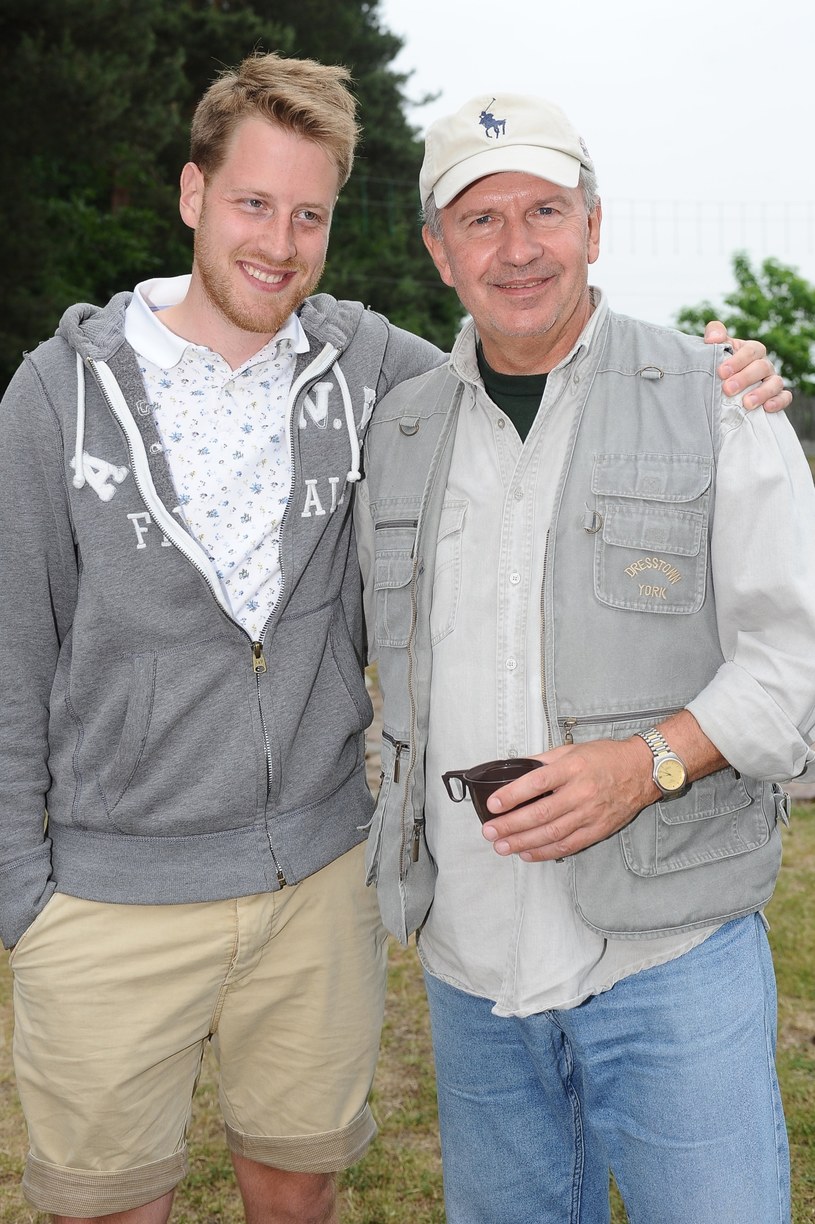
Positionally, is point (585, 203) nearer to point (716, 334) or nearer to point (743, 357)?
point (716, 334)

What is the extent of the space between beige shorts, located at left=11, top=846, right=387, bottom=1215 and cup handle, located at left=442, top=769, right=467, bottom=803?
569 millimetres

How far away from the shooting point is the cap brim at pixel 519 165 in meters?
2.49

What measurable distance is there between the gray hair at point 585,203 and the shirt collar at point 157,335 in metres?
0.40

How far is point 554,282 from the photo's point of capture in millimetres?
2494

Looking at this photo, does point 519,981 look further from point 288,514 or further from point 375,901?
point 288,514

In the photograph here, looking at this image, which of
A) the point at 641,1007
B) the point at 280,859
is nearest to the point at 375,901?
the point at 280,859

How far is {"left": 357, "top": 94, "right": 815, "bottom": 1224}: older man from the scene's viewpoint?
2.25 meters

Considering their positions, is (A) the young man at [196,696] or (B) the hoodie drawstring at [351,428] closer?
(A) the young man at [196,696]

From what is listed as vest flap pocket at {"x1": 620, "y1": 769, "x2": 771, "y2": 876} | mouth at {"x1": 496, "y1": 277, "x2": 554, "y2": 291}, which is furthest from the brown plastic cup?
mouth at {"x1": 496, "y1": 277, "x2": 554, "y2": 291}

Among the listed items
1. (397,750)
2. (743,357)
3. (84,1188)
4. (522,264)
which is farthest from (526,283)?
(84,1188)

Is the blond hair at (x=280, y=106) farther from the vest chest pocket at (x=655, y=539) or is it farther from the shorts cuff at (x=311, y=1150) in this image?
the shorts cuff at (x=311, y=1150)

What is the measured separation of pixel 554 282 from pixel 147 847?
4.84ft

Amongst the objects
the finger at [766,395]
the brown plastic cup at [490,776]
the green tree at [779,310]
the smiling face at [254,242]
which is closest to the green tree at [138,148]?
the smiling face at [254,242]

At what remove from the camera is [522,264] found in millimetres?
2479
